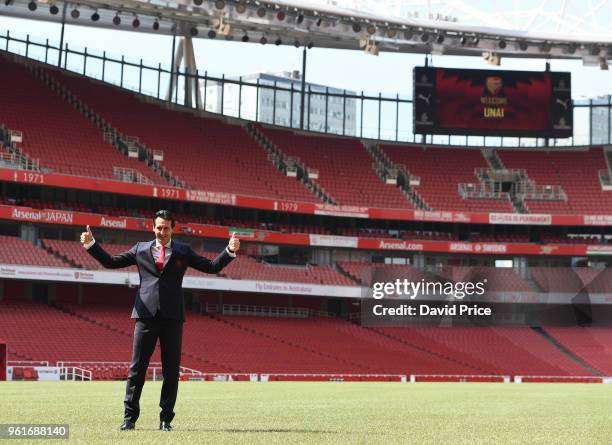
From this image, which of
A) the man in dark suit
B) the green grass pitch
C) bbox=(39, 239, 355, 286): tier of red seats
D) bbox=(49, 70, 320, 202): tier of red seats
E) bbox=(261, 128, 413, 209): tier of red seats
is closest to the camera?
the green grass pitch

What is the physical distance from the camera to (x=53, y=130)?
2254 inches

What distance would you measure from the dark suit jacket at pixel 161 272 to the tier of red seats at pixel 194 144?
162 ft

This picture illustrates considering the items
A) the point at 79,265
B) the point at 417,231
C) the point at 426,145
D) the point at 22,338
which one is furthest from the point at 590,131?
the point at 22,338

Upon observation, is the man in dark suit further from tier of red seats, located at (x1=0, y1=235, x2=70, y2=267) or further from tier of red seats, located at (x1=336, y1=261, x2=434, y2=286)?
tier of red seats, located at (x1=336, y1=261, x2=434, y2=286)

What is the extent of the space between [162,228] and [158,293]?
25.7 inches

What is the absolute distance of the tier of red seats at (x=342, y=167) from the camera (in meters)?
66.8

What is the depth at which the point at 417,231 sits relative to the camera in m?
68.6

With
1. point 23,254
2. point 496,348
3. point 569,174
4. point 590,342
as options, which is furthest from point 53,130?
point 569,174

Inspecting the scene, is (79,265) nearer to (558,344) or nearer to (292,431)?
(558,344)

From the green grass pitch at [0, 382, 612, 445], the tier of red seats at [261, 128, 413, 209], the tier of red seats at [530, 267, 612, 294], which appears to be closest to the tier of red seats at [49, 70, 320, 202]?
the tier of red seats at [261, 128, 413, 209]

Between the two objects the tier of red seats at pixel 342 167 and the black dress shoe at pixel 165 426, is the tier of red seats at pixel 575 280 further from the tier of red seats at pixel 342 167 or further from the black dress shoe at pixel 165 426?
the black dress shoe at pixel 165 426

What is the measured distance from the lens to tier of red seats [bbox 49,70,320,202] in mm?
61375

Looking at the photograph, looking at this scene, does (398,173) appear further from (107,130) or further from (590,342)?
(107,130)

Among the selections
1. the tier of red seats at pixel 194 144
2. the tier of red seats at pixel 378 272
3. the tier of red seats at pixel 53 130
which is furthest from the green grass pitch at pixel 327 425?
the tier of red seats at pixel 378 272
